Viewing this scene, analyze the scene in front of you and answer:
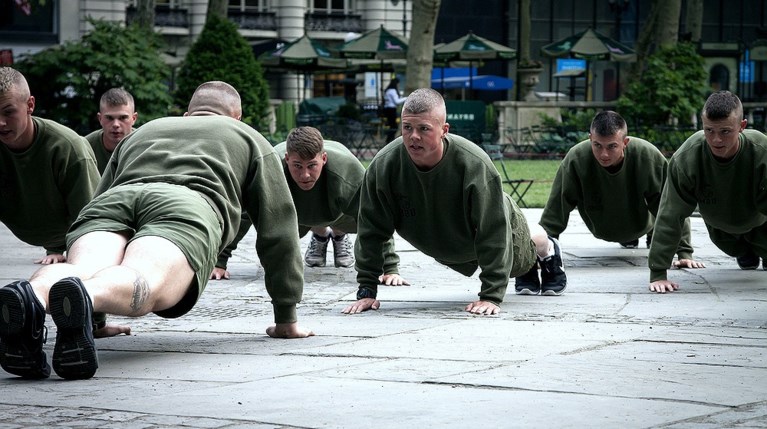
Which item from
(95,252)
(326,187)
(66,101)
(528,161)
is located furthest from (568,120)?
(95,252)

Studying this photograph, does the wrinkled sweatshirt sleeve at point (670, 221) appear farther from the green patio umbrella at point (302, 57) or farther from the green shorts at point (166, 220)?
the green patio umbrella at point (302, 57)

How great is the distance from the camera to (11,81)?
7.90 metres

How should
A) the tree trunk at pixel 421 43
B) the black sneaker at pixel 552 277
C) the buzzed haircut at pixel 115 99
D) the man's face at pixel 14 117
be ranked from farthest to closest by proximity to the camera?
1. the tree trunk at pixel 421 43
2. the buzzed haircut at pixel 115 99
3. the black sneaker at pixel 552 277
4. the man's face at pixel 14 117

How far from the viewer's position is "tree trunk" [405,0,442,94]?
28170mm

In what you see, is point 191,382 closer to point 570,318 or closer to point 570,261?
point 570,318

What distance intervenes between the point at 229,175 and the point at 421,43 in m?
22.3

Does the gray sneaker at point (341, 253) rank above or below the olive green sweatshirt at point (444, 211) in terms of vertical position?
below

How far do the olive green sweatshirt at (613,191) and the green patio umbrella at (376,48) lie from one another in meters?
24.7

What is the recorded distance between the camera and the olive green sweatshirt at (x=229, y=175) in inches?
256

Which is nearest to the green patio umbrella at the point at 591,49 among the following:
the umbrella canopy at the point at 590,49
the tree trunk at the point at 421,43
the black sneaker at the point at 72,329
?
the umbrella canopy at the point at 590,49

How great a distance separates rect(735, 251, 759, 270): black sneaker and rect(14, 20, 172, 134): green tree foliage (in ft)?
44.9

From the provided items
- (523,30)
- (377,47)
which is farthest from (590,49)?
(377,47)

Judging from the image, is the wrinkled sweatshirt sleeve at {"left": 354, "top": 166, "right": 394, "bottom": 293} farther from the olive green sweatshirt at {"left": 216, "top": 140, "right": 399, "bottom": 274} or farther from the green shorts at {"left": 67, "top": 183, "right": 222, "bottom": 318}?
the green shorts at {"left": 67, "top": 183, "right": 222, "bottom": 318}

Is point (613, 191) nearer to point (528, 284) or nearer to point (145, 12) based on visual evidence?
Result: point (528, 284)
